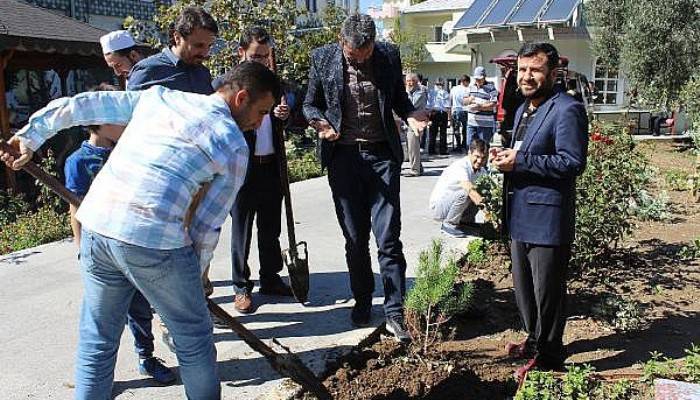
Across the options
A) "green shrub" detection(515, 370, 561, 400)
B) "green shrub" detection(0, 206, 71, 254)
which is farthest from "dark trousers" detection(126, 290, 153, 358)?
"green shrub" detection(0, 206, 71, 254)

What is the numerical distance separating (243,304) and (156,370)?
1003mm

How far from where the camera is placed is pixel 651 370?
10.5 feet

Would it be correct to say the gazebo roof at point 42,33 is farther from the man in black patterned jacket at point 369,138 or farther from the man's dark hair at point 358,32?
the man's dark hair at point 358,32

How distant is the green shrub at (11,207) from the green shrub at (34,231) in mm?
575

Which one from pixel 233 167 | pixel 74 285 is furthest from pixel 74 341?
pixel 233 167

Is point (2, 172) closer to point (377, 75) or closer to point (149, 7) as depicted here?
point (377, 75)

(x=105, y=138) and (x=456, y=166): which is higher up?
(x=105, y=138)

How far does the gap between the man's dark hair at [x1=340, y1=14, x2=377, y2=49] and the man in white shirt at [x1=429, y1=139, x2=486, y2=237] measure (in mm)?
3074

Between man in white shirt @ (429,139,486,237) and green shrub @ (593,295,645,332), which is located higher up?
man in white shirt @ (429,139,486,237)

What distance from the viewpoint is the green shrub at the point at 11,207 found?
27.0 ft

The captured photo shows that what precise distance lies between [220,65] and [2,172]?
4.10 m

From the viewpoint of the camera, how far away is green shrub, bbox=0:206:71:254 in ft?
22.5

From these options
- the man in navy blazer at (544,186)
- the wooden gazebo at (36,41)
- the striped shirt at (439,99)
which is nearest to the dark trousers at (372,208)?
the man in navy blazer at (544,186)

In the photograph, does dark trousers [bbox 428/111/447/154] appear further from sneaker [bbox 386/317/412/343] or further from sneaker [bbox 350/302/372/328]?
sneaker [bbox 386/317/412/343]
